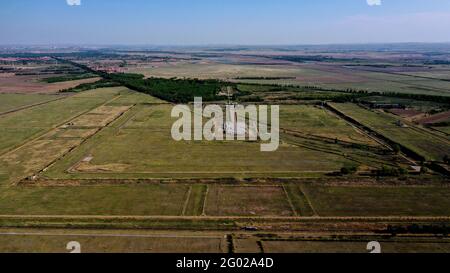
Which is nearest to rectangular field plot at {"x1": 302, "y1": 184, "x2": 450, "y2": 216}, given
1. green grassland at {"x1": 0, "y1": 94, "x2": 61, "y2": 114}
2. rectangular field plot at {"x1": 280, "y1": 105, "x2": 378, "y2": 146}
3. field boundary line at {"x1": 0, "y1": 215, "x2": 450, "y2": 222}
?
field boundary line at {"x1": 0, "y1": 215, "x2": 450, "y2": 222}

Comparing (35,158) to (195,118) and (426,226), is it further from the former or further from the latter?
(426,226)

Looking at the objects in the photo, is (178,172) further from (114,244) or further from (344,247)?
(344,247)

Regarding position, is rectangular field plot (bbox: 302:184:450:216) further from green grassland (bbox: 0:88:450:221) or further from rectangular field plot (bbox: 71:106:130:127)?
rectangular field plot (bbox: 71:106:130:127)

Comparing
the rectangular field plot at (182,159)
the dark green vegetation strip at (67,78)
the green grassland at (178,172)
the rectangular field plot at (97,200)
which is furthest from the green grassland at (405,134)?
the dark green vegetation strip at (67,78)

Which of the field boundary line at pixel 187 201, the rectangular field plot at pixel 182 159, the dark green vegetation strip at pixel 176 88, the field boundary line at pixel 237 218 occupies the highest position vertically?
the dark green vegetation strip at pixel 176 88

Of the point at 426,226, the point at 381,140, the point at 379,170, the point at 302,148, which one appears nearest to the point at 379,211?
the point at 426,226

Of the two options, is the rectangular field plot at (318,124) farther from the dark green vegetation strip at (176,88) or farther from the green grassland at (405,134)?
the dark green vegetation strip at (176,88)
